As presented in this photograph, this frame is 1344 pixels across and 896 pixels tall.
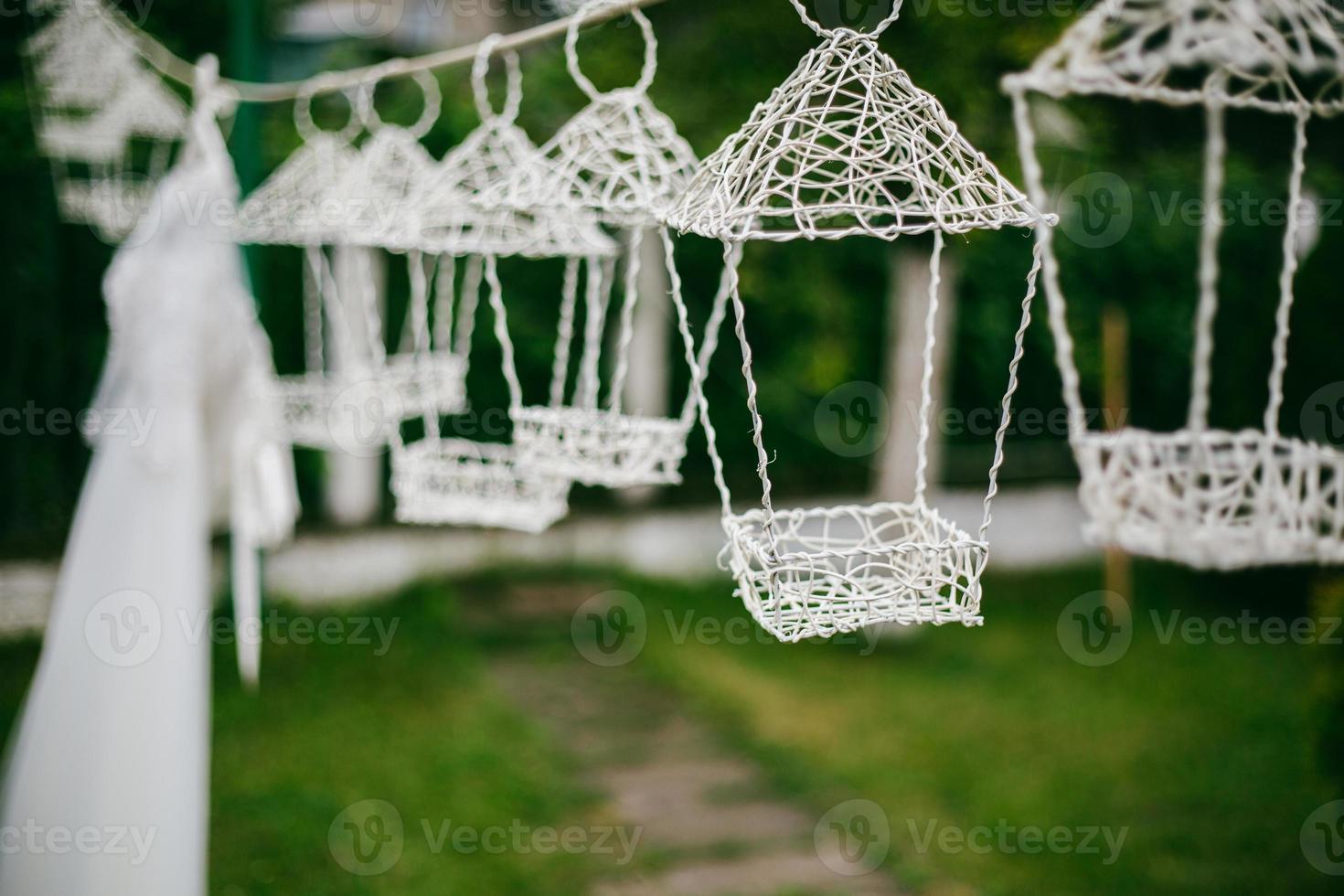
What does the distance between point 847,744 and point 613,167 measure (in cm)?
336

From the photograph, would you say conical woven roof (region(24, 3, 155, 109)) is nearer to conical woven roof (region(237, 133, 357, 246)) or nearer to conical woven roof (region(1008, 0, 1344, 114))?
conical woven roof (region(237, 133, 357, 246))

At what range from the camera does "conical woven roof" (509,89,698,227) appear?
2104 millimetres

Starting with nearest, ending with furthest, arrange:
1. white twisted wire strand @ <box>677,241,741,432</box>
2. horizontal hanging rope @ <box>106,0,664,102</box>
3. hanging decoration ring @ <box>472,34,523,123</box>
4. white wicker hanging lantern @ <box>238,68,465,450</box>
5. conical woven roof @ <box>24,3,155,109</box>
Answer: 1. white twisted wire strand @ <box>677,241,741,432</box>
2. horizontal hanging rope @ <box>106,0,664,102</box>
3. hanging decoration ring @ <box>472,34,523,123</box>
4. white wicker hanging lantern @ <box>238,68,465,450</box>
5. conical woven roof @ <box>24,3,155,109</box>

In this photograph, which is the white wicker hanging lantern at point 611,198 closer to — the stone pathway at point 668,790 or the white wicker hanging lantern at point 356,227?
the white wicker hanging lantern at point 356,227

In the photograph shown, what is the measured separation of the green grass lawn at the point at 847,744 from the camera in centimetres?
391

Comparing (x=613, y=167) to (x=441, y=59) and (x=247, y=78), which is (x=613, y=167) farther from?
(x=247, y=78)

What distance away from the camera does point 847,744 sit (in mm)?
4875

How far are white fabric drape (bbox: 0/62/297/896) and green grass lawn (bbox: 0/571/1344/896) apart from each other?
1155mm

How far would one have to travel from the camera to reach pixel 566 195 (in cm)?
213

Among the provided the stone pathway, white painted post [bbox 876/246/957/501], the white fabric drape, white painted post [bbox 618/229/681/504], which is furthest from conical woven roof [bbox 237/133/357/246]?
white painted post [bbox 618/229/681/504]

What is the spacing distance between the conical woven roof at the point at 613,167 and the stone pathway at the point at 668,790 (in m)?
2.55

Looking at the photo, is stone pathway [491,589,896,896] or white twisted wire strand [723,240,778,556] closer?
white twisted wire strand [723,240,778,556]

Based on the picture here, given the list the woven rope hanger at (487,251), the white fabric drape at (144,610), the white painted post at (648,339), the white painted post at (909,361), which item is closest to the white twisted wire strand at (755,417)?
the woven rope hanger at (487,251)

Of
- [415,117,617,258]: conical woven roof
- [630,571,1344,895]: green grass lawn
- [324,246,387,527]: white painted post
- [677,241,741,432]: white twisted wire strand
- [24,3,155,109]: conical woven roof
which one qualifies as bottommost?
[630,571,1344,895]: green grass lawn
